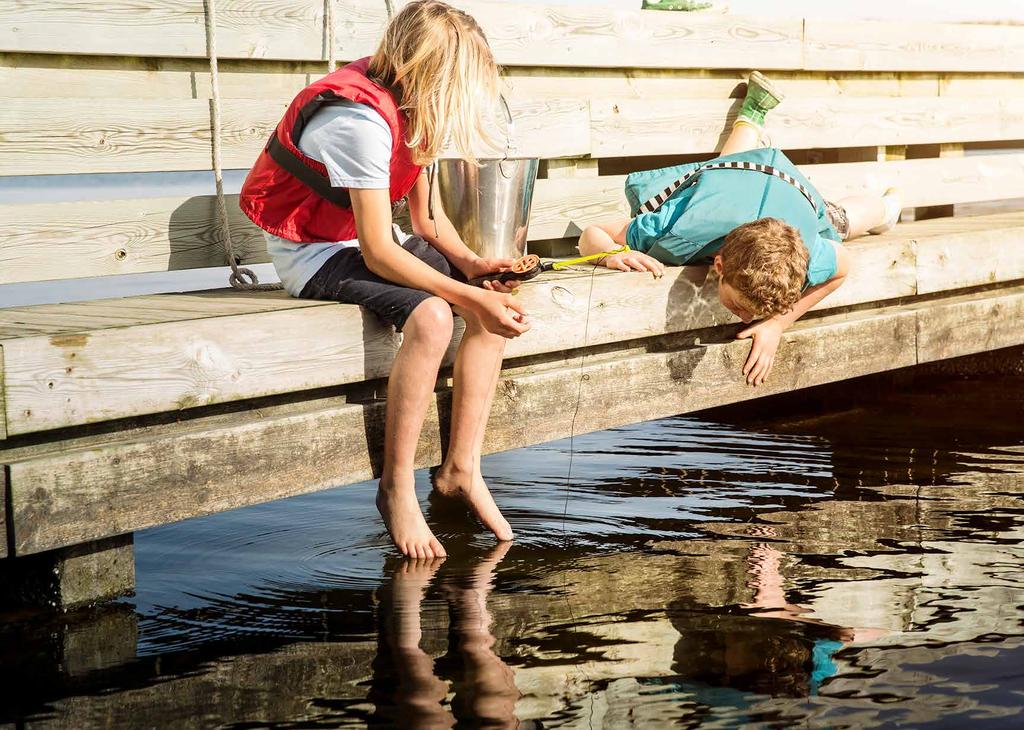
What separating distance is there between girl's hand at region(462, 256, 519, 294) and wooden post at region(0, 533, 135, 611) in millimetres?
1165

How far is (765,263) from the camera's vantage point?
13.0 ft

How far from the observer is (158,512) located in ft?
9.91

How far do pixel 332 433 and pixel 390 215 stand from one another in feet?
1.94

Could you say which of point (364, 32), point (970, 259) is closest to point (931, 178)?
point (970, 259)

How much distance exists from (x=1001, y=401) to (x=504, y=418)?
3.18 meters

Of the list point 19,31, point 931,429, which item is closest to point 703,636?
point 19,31

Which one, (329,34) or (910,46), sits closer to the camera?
(329,34)

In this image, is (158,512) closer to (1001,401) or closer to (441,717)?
(441,717)

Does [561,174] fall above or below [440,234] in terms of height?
above

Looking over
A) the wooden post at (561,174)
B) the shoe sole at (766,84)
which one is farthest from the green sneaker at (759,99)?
the wooden post at (561,174)

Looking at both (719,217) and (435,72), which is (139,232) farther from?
(719,217)

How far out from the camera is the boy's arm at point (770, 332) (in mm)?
4359

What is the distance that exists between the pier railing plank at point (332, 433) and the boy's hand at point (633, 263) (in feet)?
0.94

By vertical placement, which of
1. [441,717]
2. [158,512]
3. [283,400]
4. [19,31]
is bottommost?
[441,717]
